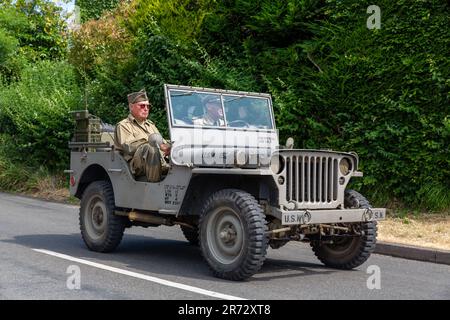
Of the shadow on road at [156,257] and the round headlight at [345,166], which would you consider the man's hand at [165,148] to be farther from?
the round headlight at [345,166]

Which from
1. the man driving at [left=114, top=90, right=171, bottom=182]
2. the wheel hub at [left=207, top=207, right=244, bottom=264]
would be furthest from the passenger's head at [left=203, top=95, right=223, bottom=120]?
the wheel hub at [left=207, top=207, right=244, bottom=264]

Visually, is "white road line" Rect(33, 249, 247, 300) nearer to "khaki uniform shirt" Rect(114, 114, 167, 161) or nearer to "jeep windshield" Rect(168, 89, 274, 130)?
"khaki uniform shirt" Rect(114, 114, 167, 161)

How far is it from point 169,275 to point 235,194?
44.6 inches

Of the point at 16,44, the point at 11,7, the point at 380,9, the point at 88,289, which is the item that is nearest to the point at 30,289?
the point at 88,289

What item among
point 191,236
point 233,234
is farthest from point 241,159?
point 191,236

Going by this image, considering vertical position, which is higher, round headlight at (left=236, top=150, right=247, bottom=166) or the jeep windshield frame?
the jeep windshield frame

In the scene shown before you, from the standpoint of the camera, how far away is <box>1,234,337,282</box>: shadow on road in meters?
6.75

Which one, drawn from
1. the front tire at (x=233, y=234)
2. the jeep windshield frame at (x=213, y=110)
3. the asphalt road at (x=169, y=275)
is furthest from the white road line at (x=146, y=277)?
the jeep windshield frame at (x=213, y=110)

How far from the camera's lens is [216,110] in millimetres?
7520

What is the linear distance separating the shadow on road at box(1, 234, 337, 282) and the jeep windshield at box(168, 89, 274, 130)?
1.60 meters

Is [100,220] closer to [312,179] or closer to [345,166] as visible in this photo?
[312,179]

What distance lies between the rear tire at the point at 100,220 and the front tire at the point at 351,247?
93.2 inches

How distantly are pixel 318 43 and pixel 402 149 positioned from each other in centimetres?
255

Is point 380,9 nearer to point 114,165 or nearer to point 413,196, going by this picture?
point 413,196
